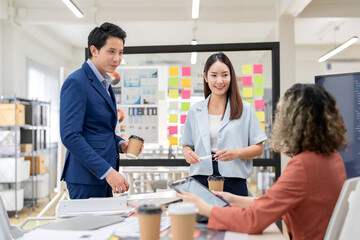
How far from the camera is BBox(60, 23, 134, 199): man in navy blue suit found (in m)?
1.66

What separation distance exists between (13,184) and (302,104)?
247 inches

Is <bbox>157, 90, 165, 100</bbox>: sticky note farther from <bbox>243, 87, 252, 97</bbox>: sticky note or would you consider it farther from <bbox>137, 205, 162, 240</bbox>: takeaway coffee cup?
<bbox>137, 205, 162, 240</bbox>: takeaway coffee cup

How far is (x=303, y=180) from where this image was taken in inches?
44.1

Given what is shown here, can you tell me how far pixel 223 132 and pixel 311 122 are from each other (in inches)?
32.3

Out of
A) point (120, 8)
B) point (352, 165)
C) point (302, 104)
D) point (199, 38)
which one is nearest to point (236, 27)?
point (199, 38)

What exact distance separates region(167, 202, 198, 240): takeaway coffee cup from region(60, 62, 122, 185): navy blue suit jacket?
79cm

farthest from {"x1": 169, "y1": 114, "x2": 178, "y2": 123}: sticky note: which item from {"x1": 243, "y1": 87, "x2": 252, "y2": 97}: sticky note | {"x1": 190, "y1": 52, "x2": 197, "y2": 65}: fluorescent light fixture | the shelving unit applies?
the shelving unit

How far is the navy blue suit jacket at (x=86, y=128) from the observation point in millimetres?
1660

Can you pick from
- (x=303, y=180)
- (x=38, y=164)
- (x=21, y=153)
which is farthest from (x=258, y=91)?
(x=38, y=164)

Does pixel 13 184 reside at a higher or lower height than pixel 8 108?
lower

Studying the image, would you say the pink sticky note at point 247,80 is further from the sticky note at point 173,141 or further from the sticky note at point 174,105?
the sticky note at point 173,141

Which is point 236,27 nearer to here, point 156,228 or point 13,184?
point 13,184

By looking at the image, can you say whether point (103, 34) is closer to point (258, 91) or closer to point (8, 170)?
point (258, 91)

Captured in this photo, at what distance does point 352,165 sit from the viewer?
2846mm
